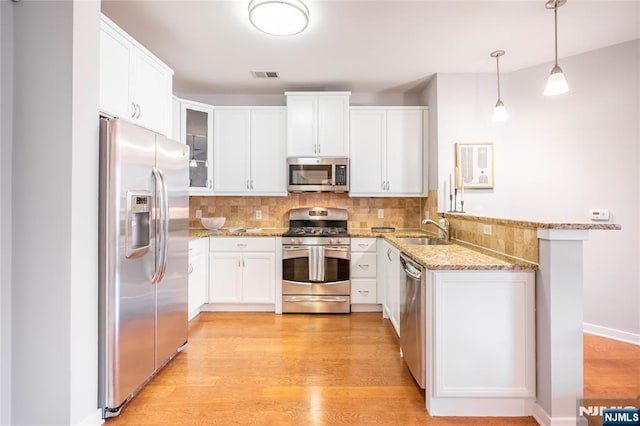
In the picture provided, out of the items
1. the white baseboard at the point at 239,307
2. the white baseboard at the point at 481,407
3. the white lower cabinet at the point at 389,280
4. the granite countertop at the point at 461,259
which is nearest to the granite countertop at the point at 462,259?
the granite countertop at the point at 461,259

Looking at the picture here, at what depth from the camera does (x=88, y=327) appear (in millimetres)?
1662

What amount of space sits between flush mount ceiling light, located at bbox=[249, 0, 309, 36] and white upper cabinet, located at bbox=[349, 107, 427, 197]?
1672 millimetres

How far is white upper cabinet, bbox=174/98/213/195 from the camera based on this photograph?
3.52 meters

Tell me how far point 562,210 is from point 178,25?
387 cm

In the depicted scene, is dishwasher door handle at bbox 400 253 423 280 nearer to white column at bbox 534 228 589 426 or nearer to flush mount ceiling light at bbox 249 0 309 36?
white column at bbox 534 228 589 426

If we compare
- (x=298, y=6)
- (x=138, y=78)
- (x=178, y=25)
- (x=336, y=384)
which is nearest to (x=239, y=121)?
(x=178, y=25)

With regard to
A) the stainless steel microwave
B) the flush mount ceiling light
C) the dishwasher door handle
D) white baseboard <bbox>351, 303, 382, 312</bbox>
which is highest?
the flush mount ceiling light

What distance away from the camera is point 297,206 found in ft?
13.3

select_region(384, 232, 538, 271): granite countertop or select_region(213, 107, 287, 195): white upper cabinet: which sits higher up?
select_region(213, 107, 287, 195): white upper cabinet

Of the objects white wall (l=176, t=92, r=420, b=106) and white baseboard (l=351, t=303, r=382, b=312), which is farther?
white wall (l=176, t=92, r=420, b=106)

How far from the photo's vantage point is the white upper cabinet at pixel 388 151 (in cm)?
370

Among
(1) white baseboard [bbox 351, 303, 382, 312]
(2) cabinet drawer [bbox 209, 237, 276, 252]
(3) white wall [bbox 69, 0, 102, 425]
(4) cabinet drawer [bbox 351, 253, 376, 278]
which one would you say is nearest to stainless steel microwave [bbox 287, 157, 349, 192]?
(2) cabinet drawer [bbox 209, 237, 276, 252]

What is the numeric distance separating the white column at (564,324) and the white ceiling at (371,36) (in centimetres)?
175

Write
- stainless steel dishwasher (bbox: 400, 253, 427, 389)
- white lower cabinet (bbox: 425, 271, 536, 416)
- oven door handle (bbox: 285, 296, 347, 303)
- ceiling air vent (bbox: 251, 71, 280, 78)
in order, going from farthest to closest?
oven door handle (bbox: 285, 296, 347, 303) < ceiling air vent (bbox: 251, 71, 280, 78) < stainless steel dishwasher (bbox: 400, 253, 427, 389) < white lower cabinet (bbox: 425, 271, 536, 416)
